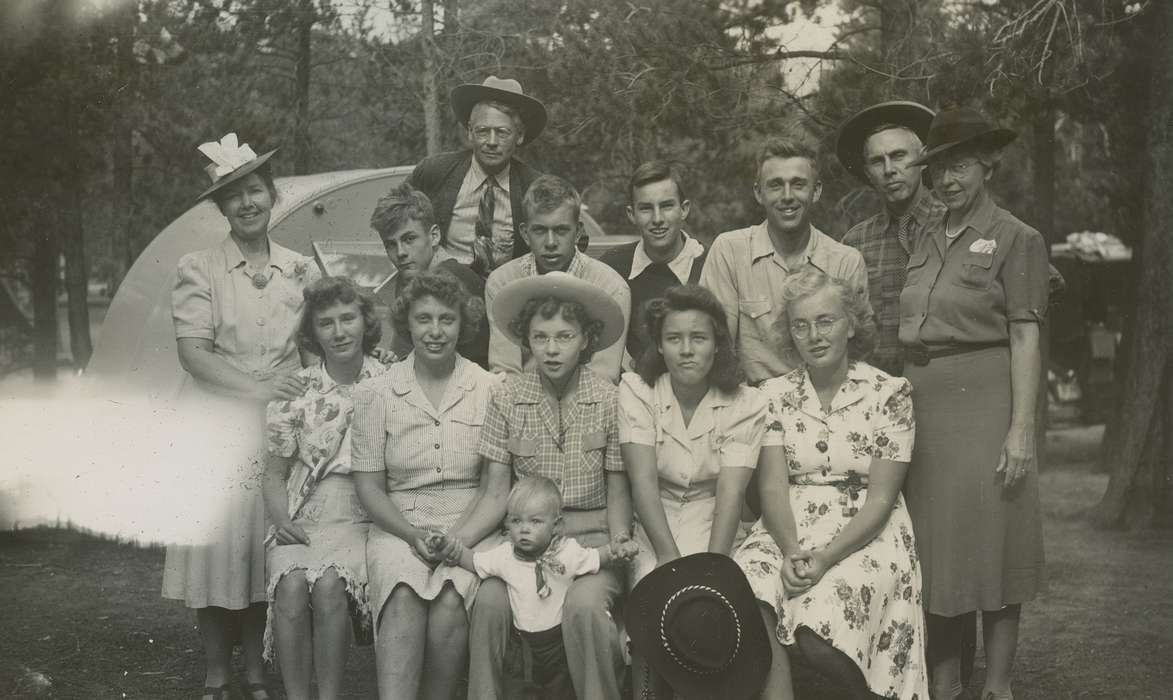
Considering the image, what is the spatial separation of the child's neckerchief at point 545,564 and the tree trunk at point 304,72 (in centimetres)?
532

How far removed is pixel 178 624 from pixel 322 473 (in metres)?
2.32

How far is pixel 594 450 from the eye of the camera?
3689mm

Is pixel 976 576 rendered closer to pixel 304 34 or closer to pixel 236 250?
pixel 236 250

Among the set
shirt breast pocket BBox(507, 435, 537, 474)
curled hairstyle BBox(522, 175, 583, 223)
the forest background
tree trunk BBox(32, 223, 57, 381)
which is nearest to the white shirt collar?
curled hairstyle BBox(522, 175, 583, 223)

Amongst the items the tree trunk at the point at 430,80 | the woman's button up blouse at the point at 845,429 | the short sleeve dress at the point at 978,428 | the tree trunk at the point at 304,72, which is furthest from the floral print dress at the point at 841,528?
the tree trunk at the point at 304,72

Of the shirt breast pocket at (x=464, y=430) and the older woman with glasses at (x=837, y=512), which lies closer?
the older woman with glasses at (x=837, y=512)

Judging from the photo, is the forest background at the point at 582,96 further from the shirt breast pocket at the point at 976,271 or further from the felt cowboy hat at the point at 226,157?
the shirt breast pocket at the point at 976,271

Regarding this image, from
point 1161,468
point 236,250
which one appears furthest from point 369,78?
point 1161,468

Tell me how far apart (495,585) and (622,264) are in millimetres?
1643

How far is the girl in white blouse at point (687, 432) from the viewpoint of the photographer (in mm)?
3586

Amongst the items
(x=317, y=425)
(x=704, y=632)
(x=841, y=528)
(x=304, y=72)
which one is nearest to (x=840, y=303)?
(x=841, y=528)

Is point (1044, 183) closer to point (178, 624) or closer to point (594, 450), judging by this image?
point (594, 450)

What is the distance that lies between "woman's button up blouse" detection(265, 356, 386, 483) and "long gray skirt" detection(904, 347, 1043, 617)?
6.51 ft

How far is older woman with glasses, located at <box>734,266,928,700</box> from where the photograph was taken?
3.35 meters
